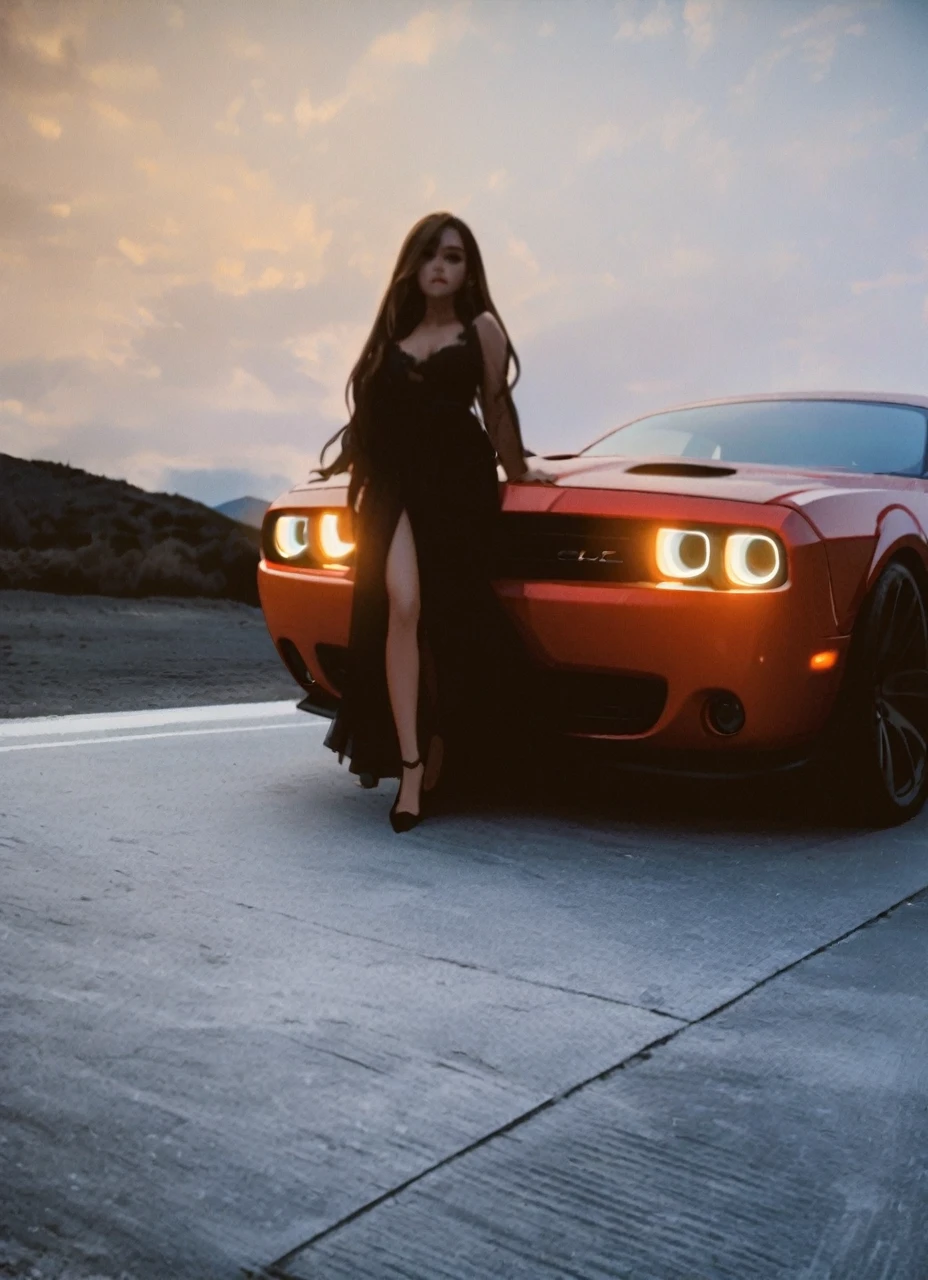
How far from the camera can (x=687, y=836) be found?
14.5 feet

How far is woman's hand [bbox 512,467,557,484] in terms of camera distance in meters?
4.39

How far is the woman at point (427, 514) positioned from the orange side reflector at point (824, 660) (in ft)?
2.63

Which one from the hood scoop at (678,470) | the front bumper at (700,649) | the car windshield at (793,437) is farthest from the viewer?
the car windshield at (793,437)

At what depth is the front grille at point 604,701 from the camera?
4234mm

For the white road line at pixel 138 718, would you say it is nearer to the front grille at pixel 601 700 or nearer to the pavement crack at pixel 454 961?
the front grille at pixel 601 700

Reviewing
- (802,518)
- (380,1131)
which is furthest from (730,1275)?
(802,518)

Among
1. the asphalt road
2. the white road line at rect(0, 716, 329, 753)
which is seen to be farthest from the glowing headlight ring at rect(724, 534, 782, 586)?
the white road line at rect(0, 716, 329, 753)

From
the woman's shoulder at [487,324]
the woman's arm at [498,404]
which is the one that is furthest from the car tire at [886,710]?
the woman's shoulder at [487,324]

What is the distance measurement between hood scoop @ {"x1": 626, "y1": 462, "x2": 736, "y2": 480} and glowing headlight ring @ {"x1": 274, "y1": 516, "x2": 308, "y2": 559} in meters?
1.05

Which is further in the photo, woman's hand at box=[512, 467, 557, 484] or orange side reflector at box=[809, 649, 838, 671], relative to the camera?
woman's hand at box=[512, 467, 557, 484]

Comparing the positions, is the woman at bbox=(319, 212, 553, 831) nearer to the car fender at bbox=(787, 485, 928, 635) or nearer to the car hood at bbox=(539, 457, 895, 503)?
the car hood at bbox=(539, 457, 895, 503)

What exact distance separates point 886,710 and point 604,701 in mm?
899

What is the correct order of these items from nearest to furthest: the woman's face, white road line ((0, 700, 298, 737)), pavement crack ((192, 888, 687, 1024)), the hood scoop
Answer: pavement crack ((192, 888, 687, 1024)) < the woman's face < the hood scoop < white road line ((0, 700, 298, 737))

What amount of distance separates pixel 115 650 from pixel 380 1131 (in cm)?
1008
